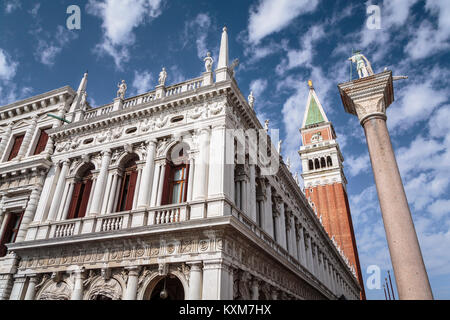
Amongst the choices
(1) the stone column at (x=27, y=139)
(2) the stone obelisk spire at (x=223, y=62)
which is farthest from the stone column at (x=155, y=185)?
(1) the stone column at (x=27, y=139)

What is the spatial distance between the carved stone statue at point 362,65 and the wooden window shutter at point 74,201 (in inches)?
555

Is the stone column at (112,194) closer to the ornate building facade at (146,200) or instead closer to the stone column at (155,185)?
the ornate building facade at (146,200)

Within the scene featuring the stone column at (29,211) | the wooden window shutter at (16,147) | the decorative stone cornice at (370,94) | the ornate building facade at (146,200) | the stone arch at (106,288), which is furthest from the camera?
the wooden window shutter at (16,147)

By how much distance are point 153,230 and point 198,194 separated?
7.23 ft

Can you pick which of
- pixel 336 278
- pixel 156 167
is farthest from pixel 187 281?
pixel 336 278

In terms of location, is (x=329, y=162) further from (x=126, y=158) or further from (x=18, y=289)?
(x=18, y=289)

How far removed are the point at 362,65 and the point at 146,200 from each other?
9.89 m

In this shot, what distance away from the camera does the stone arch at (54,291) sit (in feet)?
43.2

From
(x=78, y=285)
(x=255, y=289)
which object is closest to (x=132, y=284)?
(x=78, y=285)

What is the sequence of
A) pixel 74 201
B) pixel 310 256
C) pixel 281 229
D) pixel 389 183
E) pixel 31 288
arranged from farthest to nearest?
pixel 310 256
pixel 281 229
pixel 74 201
pixel 31 288
pixel 389 183

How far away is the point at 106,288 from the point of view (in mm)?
12508

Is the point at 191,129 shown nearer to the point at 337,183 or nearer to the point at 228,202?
the point at 228,202

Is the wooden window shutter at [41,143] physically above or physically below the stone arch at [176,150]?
above

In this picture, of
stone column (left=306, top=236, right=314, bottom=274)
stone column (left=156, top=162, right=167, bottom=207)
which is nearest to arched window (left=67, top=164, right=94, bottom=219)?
stone column (left=156, top=162, right=167, bottom=207)
